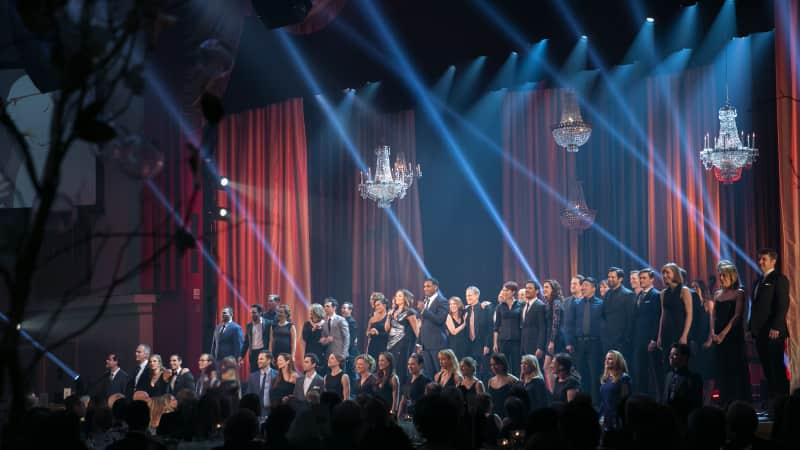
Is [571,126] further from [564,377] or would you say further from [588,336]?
[564,377]

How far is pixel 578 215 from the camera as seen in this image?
11688 mm

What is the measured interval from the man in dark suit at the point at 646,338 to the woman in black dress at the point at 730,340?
2.65 feet

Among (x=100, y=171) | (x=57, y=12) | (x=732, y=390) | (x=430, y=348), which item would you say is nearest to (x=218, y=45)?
(x=57, y=12)

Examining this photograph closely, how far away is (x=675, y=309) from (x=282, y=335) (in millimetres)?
4855

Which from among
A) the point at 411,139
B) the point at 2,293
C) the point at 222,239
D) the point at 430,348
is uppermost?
the point at 411,139

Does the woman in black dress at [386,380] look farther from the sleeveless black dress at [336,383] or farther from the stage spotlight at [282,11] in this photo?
the stage spotlight at [282,11]

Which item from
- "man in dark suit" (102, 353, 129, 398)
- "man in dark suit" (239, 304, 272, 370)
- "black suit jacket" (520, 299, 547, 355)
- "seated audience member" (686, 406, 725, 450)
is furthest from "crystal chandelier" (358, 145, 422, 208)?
"seated audience member" (686, 406, 725, 450)

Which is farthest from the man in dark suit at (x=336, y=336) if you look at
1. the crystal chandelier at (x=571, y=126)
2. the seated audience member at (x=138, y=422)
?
the seated audience member at (x=138, y=422)

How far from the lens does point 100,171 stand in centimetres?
1171

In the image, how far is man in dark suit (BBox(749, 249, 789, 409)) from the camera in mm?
7285

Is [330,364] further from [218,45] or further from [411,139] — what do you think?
[218,45]

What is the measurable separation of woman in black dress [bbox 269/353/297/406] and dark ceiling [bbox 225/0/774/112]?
3.93 m

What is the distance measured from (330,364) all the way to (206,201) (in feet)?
14.3

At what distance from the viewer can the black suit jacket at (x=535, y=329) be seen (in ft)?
30.4
